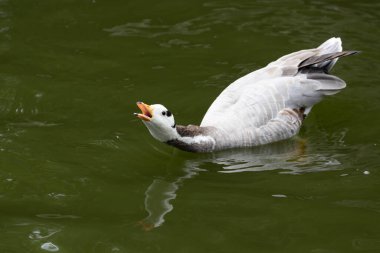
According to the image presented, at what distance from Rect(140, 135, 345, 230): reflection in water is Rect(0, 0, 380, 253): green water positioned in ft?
0.06

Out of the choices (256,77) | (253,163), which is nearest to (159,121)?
(253,163)

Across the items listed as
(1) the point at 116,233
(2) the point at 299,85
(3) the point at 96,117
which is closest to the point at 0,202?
(1) the point at 116,233

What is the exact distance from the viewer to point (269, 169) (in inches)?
294

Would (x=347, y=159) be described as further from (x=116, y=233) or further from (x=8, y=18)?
(x=8, y=18)

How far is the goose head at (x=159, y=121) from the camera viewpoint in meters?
7.16

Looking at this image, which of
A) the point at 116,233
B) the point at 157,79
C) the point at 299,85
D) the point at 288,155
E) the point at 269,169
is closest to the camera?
the point at 116,233

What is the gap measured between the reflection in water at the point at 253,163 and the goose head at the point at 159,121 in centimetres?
39

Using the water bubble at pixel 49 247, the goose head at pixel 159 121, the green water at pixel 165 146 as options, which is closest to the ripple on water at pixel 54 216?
the green water at pixel 165 146

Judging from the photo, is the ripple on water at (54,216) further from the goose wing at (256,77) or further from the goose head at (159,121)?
the goose wing at (256,77)

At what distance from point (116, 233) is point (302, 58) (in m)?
3.52

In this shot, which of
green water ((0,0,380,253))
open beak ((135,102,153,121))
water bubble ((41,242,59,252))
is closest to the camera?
water bubble ((41,242,59,252))

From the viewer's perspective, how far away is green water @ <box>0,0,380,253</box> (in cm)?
609

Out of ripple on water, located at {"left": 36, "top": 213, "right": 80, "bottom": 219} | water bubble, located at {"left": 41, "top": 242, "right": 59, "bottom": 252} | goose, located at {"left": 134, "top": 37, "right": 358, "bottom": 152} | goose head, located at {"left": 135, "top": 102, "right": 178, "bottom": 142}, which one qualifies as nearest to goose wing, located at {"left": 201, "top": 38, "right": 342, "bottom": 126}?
goose, located at {"left": 134, "top": 37, "right": 358, "bottom": 152}

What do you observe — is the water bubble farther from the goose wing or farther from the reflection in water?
the goose wing
